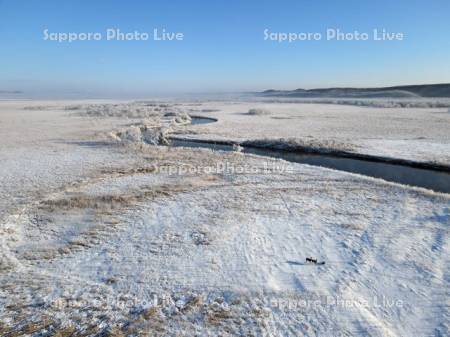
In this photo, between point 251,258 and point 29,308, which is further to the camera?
point 251,258

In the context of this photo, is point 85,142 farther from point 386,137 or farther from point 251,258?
point 386,137

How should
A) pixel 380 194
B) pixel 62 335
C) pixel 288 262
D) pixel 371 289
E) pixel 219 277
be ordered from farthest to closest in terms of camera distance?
pixel 380 194 < pixel 288 262 < pixel 219 277 < pixel 371 289 < pixel 62 335

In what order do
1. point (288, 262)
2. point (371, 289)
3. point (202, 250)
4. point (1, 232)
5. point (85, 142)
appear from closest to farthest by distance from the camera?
point (371, 289) → point (288, 262) → point (202, 250) → point (1, 232) → point (85, 142)

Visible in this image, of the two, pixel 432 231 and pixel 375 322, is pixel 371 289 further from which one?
pixel 432 231

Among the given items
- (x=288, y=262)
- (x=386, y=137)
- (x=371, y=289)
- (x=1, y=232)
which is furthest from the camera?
(x=386, y=137)

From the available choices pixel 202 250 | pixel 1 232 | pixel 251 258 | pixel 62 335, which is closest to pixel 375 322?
pixel 251 258

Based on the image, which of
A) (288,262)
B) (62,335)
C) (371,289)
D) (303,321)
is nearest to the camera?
(62,335)

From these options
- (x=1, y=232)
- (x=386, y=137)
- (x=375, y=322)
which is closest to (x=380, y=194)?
(x=375, y=322)
